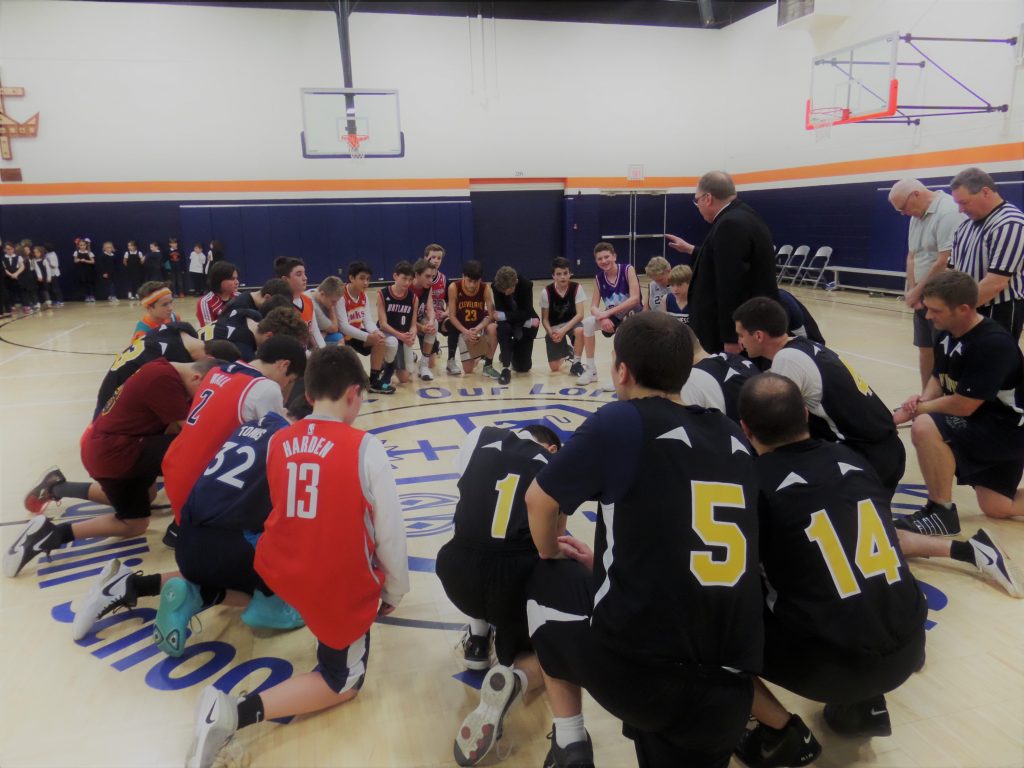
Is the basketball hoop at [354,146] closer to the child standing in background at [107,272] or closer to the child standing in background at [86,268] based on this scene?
the child standing in background at [107,272]

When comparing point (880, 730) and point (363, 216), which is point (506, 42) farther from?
point (880, 730)

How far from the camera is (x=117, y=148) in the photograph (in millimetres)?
17859

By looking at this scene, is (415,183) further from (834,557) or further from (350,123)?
(834,557)

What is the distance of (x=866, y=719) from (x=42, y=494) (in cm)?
481

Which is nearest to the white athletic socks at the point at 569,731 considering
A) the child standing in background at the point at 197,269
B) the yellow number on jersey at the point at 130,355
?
the yellow number on jersey at the point at 130,355

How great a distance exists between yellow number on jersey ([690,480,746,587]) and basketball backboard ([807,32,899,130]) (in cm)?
1446

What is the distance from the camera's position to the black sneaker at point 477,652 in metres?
2.99

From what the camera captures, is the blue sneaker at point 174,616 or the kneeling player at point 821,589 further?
the blue sneaker at point 174,616

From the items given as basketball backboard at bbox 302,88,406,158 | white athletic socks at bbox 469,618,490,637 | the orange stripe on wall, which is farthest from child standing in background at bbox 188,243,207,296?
white athletic socks at bbox 469,618,490,637

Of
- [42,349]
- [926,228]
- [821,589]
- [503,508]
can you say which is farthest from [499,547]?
[42,349]

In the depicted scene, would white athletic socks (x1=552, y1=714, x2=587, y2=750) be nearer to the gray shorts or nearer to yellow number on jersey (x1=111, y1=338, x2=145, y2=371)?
yellow number on jersey (x1=111, y1=338, x2=145, y2=371)

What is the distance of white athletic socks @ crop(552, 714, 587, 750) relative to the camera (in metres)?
2.25

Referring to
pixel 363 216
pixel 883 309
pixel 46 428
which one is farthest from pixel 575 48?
pixel 46 428

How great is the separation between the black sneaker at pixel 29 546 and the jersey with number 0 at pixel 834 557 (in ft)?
12.5
